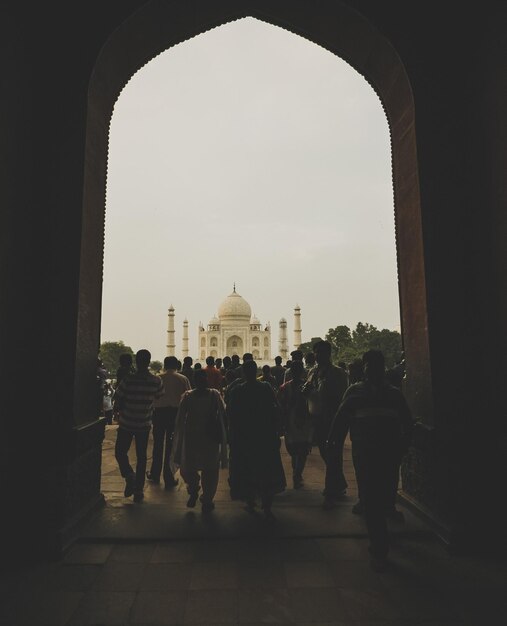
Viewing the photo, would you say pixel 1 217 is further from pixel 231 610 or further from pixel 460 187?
pixel 460 187

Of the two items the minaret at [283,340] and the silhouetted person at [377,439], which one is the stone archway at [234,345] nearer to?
the minaret at [283,340]

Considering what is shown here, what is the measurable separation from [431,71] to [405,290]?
1.90 meters

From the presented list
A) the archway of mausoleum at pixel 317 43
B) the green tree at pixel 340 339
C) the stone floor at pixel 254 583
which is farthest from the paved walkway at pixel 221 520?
the green tree at pixel 340 339

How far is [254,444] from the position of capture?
12.7 feet

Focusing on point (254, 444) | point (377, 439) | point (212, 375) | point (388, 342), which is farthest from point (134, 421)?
point (388, 342)

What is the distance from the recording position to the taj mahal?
172ft

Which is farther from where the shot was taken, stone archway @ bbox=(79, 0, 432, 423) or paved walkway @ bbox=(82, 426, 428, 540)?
stone archway @ bbox=(79, 0, 432, 423)

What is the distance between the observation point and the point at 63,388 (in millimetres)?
3416

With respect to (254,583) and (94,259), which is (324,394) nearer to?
(254,583)

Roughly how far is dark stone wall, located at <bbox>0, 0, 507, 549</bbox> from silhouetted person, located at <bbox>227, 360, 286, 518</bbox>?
1.19 meters

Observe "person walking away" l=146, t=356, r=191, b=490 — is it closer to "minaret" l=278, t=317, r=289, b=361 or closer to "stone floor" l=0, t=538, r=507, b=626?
"stone floor" l=0, t=538, r=507, b=626

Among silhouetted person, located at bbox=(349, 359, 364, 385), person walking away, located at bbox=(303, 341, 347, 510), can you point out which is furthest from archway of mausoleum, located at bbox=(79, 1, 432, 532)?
silhouetted person, located at bbox=(349, 359, 364, 385)

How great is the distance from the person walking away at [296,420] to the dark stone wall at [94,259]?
1.11 m

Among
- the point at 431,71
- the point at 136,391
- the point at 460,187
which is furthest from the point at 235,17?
the point at 136,391
